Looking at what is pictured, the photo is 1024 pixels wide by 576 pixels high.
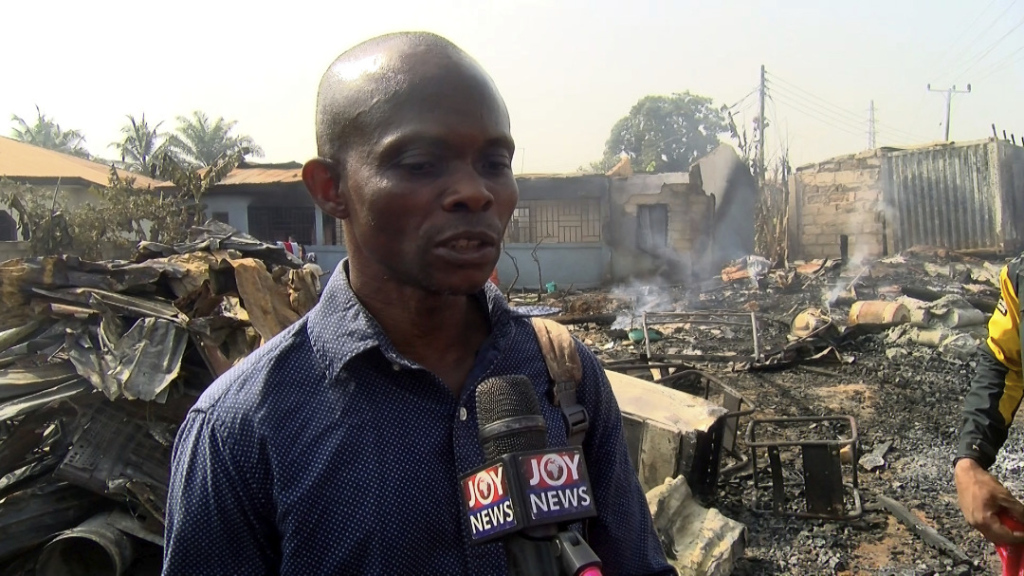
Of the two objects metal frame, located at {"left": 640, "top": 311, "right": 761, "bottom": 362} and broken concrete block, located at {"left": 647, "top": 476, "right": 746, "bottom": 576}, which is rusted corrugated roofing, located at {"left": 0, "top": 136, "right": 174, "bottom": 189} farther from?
broken concrete block, located at {"left": 647, "top": 476, "right": 746, "bottom": 576}

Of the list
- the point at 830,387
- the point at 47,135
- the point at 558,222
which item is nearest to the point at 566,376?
the point at 830,387

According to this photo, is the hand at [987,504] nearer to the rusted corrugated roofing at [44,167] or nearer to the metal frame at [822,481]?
the metal frame at [822,481]

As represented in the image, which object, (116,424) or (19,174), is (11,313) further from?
(19,174)

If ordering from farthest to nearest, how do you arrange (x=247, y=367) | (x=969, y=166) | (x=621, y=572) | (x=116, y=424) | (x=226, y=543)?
(x=969, y=166) → (x=116, y=424) → (x=621, y=572) → (x=247, y=367) → (x=226, y=543)

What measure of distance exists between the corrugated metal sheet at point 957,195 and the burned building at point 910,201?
2 centimetres

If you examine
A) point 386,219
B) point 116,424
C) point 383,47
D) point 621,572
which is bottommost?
point 116,424

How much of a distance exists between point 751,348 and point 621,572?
999 cm

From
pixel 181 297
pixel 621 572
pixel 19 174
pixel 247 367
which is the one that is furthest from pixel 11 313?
pixel 19 174

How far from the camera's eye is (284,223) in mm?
20359

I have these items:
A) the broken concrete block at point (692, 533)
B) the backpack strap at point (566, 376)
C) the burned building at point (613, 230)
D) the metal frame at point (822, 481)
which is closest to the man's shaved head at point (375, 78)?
the backpack strap at point (566, 376)

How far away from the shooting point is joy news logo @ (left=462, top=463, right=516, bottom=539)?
2.95ft

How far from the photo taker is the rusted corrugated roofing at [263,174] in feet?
63.6

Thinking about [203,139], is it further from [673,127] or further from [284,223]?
[673,127]

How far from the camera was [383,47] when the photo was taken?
1.24m
